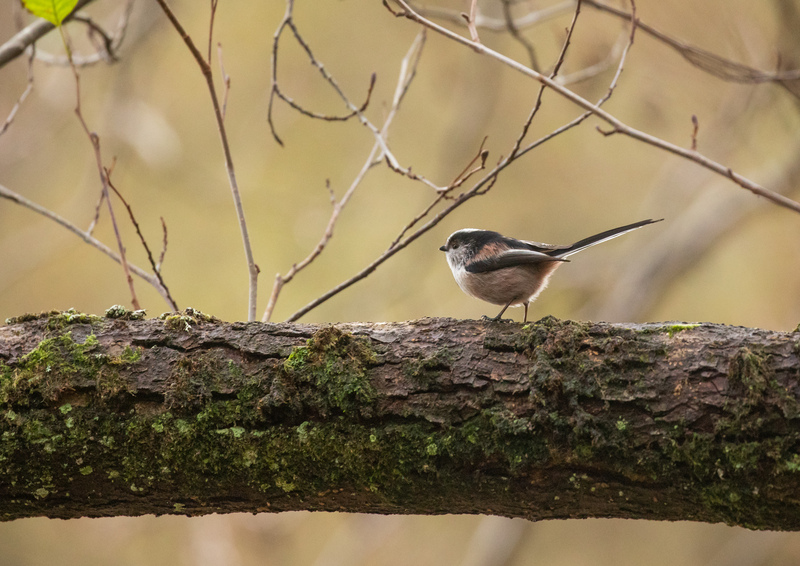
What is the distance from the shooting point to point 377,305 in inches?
266

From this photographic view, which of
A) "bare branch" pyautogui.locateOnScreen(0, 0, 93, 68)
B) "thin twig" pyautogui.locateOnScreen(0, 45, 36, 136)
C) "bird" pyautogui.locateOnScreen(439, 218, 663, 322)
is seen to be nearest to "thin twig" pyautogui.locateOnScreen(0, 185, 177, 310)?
"thin twig" pyautogui.locateOnScreen(0, 45, 36, 136)

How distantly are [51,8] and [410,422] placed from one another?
200 cm

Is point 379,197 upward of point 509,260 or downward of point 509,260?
upward

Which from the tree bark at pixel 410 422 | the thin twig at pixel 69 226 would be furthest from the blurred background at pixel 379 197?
the tree bark at pixel 410 422

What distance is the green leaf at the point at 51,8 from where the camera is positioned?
2342 mm

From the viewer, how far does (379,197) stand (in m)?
8.10

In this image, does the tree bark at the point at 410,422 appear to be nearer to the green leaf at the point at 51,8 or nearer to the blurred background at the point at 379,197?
the green leaf at the point at 51,8

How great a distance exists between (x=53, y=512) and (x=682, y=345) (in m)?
2.06

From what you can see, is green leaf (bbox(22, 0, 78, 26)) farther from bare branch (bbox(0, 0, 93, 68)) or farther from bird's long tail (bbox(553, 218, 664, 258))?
bird's long tail (bbox(553, 218, 664, 258))

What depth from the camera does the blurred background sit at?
20.9 ft

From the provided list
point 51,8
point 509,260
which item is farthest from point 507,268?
point 51,8

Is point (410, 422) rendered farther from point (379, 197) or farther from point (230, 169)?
point (379, 197)

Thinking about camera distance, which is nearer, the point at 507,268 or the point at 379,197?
the point at 507,268

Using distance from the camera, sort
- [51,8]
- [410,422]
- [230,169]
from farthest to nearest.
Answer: [230,169] → [51,8] → [410,422]
